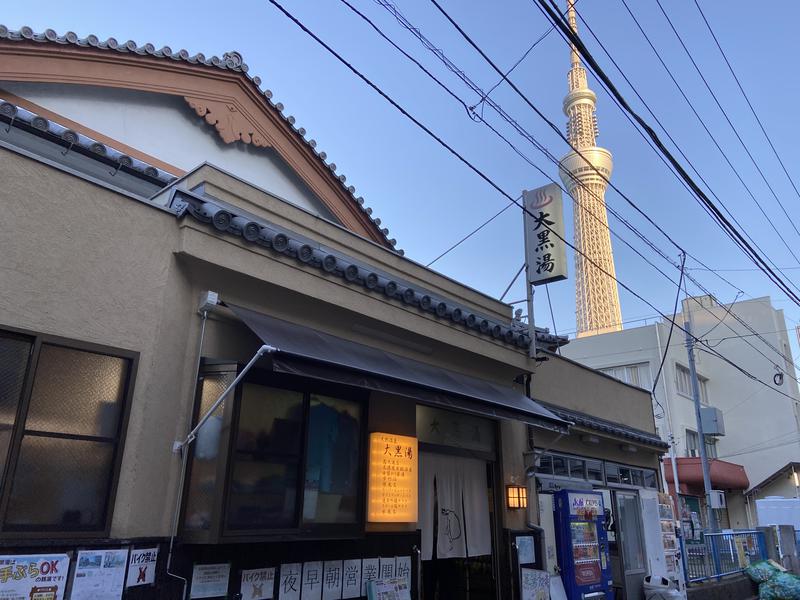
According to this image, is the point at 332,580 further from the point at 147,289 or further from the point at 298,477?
the point at 147,289

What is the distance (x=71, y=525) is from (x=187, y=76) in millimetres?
8498

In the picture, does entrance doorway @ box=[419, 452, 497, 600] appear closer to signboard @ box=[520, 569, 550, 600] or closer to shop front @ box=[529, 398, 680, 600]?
signboard @ box=[520, 569, 550, 600]

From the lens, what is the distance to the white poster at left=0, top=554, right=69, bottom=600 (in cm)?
491

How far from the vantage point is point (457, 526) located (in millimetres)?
10320

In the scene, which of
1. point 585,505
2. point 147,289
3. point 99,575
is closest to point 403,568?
point 99,575

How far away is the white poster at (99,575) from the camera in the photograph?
17.5ft

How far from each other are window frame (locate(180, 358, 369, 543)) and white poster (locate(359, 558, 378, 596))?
73cm

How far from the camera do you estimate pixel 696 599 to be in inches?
521

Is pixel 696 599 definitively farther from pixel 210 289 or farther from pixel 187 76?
pixel 187 76

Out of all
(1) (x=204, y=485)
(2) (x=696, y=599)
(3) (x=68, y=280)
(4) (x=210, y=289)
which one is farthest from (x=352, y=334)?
(2) (x=696, y=599)

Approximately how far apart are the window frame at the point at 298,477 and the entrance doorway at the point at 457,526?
2.38 metres

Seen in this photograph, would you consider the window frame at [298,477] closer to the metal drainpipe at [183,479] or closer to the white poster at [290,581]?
the metal drainpipe at [183,479]

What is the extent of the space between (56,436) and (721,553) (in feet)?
52.5

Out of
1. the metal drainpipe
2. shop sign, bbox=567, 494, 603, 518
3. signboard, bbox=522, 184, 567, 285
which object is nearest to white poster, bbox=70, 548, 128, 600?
the metal drainpipe
